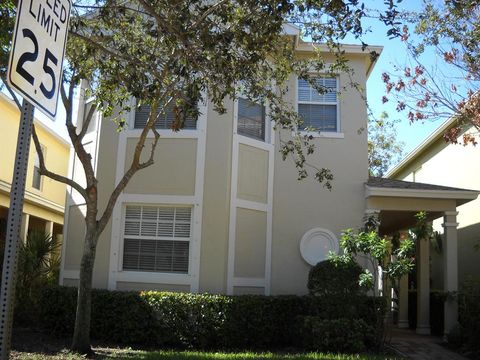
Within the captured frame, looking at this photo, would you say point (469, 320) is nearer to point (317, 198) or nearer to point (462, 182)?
point (317, 198)

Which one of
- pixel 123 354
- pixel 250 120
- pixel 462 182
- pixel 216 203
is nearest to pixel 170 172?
pixel 216 203

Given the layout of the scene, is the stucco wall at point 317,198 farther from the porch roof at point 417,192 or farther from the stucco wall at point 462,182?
the stucco wall at point 462,182

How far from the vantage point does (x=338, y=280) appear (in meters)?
10.7

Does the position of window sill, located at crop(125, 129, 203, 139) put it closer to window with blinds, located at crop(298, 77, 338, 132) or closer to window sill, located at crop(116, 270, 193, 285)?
window with blinds, located at crop(298, 77, 338, 132)

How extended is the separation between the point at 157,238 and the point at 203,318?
2.27 metres

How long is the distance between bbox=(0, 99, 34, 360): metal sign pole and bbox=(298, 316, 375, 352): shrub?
7788 mm

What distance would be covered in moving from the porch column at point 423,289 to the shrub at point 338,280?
16.1ft

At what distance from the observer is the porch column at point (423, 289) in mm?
14570

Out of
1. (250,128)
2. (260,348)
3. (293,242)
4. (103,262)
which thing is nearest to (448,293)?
(293,242)

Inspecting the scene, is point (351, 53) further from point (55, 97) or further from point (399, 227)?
point (55, 97)

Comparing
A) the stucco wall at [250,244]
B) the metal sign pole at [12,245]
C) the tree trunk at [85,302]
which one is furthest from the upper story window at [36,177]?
the metal sign pole at [12,245]

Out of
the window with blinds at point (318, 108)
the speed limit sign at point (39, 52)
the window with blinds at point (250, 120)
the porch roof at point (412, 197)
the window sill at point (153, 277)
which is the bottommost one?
the window sill at point (153, 277)

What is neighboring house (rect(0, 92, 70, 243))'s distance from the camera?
16.7 metres

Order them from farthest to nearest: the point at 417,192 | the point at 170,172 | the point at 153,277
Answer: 1. the point at 417,192
2. the point at 170,172
3. the point at 153,277
